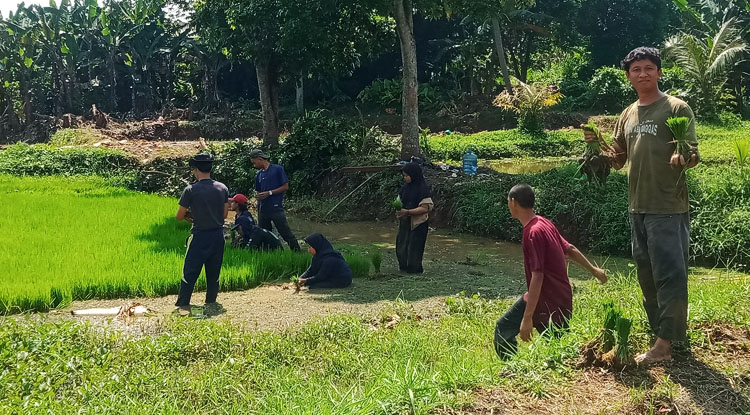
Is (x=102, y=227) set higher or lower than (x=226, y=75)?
lower

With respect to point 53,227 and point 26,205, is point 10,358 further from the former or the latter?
point 26,205

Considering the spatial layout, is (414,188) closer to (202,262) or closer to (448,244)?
(202,262)

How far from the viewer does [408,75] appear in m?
14.7

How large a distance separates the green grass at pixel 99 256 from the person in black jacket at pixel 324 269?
744 millimetres

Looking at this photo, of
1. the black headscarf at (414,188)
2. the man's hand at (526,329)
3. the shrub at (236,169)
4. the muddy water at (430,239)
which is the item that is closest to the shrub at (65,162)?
the shrub at (236,169)

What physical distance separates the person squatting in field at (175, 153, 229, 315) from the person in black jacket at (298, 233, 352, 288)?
40.7 inches

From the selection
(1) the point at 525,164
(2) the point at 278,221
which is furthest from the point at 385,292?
(1) the point at 525,164

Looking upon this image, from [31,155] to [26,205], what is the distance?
25.1ft

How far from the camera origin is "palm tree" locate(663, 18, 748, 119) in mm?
22688

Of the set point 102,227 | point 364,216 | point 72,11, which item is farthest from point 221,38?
point 72,11

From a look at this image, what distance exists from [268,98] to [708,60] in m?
15.7

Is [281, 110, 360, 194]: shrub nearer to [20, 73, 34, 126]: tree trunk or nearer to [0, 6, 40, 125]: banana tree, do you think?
Result: [20, 73, 34, 126]: tree trunk

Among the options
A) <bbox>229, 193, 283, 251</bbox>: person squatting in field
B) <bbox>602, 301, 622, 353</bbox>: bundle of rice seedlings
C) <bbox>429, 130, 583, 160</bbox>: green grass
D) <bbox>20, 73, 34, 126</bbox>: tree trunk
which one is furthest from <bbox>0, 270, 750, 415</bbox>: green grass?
<bbox>20, 73, 34, 126</bbox>: tree trunk

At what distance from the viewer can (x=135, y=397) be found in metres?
3.81
